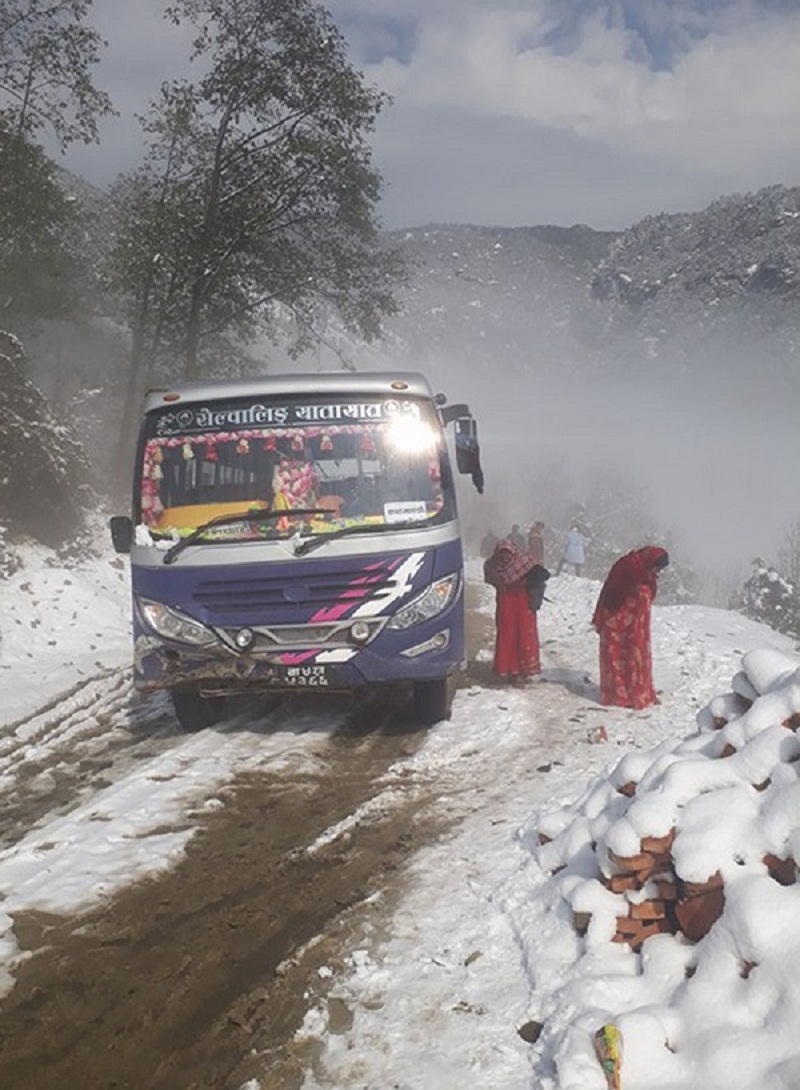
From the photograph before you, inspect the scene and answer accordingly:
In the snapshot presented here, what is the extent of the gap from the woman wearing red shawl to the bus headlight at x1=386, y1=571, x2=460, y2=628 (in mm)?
2177

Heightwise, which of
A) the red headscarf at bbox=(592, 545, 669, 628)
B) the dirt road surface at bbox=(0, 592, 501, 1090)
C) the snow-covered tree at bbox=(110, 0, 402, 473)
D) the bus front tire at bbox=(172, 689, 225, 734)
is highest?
the snow-covered tree at bbox=(110, 0, 402, 473)

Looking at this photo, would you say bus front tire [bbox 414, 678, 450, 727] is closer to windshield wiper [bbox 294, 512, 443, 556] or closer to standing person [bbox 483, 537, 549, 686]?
windshield wiper [bbox 294, 512, 443, 556]

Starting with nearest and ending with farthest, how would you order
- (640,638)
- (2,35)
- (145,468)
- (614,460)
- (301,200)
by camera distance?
(145,468)
(640,638)
(2,35)
(301,200)
(614,460)

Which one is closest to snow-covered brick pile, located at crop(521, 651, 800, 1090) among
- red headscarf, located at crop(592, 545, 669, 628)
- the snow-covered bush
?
red headscarf, located at crop(592, 545, 669, 628)

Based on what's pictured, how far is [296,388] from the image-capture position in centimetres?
684

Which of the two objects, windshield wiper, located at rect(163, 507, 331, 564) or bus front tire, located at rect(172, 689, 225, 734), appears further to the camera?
bus front tire, located at rect(172, 689, 225, 734)

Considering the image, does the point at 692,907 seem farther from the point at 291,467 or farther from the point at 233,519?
the point at 291,467

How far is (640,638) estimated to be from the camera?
26.2 ft

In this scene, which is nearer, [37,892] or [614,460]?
[37,892]

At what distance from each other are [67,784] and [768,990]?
4812 mm

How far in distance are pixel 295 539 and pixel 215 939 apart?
2.94 m

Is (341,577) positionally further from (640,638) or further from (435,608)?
(640,638)

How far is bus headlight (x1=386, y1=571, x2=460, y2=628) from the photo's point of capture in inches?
248

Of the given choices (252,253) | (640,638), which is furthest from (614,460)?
(640,638)
